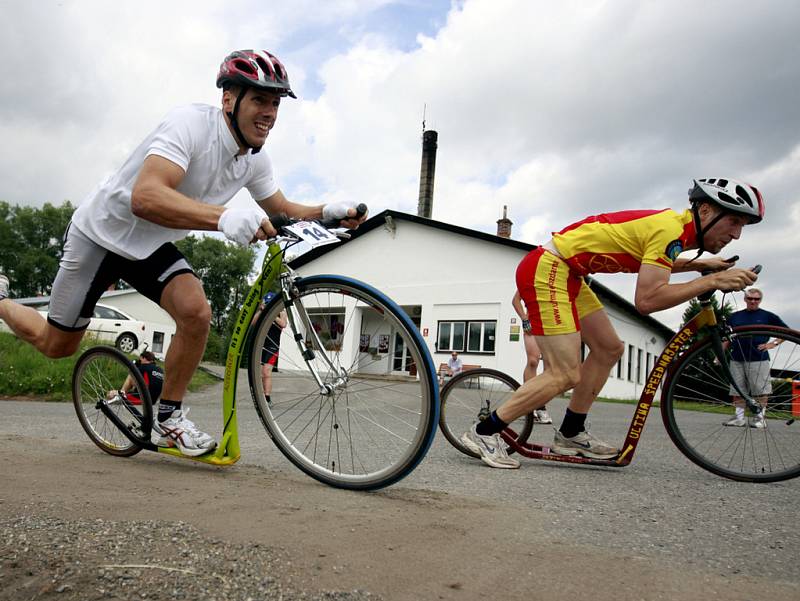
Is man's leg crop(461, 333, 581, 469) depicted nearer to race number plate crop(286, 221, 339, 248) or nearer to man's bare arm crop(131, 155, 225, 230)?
race number plate crop(286, 221, 339, 248)

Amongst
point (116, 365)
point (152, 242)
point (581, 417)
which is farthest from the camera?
point (581, 417)

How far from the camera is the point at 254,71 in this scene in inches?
113

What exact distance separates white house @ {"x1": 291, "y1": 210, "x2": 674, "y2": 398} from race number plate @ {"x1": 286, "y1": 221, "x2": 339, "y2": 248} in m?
19.8

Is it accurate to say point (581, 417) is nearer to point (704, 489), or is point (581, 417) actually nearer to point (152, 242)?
point (704, 489)

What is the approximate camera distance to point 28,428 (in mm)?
5328

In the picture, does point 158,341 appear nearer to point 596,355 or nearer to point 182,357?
point 182,357

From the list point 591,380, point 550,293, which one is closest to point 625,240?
point 550,293

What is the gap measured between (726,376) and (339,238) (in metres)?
2.78

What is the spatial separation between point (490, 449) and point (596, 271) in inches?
53.4

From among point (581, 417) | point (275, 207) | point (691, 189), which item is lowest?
point (581, 417)

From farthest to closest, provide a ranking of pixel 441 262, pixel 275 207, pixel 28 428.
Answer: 1. pixel 441 262
2. pixel 28 428
3. pixel 275 207

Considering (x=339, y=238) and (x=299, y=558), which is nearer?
(x=299, y=558)

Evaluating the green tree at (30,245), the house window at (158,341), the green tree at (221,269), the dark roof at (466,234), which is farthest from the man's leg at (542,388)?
the green tree at (221,269)

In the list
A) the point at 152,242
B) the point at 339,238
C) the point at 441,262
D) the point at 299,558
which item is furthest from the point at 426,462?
the point at 441,262
